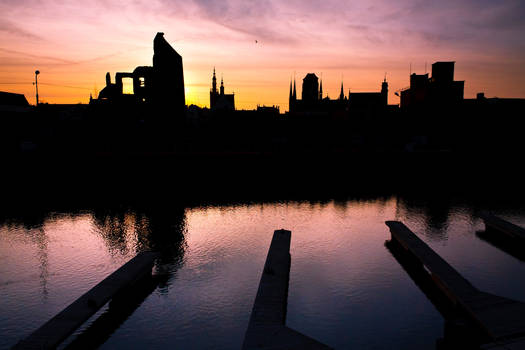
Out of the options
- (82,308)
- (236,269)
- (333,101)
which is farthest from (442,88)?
(82,308)

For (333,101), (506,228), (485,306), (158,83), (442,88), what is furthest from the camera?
(333,101)

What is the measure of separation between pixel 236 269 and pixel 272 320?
11960mm

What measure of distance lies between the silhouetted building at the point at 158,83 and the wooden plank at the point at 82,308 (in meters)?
54.8

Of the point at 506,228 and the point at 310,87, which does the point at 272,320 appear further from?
the point at 310,87

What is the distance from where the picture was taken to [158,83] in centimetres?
7338

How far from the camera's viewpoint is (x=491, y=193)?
57969 millimetres

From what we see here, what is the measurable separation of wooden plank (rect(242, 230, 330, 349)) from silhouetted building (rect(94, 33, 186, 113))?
194 ft

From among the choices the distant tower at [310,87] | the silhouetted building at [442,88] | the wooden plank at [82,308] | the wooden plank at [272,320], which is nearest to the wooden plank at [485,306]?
the wooden plank at [272,320]

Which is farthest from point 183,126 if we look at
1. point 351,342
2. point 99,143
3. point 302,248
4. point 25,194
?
point 351,342

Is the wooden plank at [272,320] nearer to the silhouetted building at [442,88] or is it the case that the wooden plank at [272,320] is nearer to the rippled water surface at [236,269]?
the rippled water surface at [236,269]

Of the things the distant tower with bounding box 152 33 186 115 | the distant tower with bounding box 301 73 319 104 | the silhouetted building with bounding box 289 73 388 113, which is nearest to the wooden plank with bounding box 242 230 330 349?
the distant tower with bounding box 152 33 186 115

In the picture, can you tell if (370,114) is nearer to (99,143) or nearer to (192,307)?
(99,143)

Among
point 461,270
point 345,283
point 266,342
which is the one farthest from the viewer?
point 461,270

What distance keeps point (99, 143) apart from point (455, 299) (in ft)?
262
